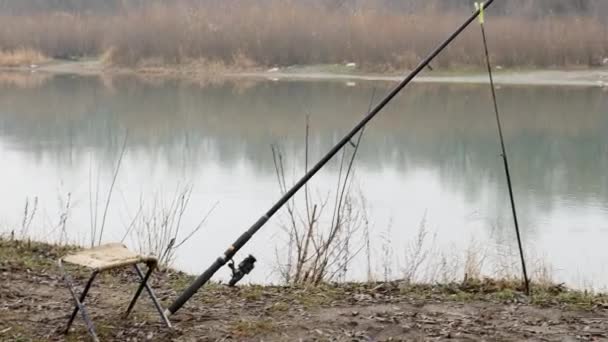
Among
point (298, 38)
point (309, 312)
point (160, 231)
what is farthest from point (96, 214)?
point (298, 38)

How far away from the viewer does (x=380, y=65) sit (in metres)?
23.2

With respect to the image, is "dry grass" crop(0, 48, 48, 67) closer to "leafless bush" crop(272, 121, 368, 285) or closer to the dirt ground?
"leafless bush" crop(272, 121, 368, 285)

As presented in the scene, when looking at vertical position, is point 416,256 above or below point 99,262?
below

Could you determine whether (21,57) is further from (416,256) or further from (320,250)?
(320,250)

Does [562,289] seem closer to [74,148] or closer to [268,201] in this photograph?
[268,201]

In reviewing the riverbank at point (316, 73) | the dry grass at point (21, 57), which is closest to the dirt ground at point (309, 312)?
the riverbank at point (316, 73)

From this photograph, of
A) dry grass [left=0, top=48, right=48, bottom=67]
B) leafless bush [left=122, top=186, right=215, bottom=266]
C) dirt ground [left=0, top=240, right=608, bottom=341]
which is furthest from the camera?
dry grass [left=0, top=48, right=48, bottom=67]

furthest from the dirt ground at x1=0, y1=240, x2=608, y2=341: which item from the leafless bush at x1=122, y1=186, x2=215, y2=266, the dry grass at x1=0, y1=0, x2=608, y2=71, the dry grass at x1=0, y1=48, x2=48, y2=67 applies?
the dry grass at x1=0, y1=48, x2=48, y2=67

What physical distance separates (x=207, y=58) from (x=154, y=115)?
10.9 m

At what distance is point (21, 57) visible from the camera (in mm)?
27688

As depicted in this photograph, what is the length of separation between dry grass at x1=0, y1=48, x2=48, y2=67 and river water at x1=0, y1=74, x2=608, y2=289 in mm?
9408

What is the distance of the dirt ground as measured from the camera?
10.2 feet

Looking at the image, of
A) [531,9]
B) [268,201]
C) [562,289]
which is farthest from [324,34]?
[562,289]

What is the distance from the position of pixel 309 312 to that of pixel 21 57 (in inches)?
1019
